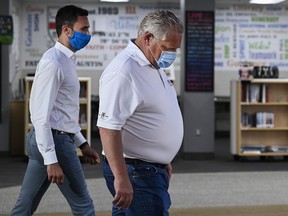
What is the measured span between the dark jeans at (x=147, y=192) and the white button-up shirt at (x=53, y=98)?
2.52ft

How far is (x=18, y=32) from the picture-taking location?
1511 centimetres

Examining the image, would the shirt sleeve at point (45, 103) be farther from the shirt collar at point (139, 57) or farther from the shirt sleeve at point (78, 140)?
the shirt collar at point (139, 57)

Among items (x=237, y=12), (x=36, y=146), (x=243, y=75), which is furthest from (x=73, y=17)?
(x=237, y=12)

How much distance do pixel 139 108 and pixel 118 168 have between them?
0.29 meters

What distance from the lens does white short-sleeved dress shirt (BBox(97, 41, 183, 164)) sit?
3072 millimetres

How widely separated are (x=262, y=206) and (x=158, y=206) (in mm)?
4142

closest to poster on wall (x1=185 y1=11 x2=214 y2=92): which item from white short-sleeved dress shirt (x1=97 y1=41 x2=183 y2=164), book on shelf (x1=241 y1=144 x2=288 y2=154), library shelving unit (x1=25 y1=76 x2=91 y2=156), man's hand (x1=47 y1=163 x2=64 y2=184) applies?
book on shelf (x1=241 y1=144 x2=288 y2=154)

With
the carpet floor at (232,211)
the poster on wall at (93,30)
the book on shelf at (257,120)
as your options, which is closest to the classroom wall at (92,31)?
the poster on wall at (93,30)

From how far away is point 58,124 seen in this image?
3959 millimetres

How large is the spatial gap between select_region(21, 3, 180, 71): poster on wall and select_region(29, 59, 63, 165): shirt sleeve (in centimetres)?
1191

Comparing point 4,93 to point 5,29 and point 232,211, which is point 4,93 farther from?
point 232,211

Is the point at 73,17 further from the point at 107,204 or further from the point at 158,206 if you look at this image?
the point at 107,204

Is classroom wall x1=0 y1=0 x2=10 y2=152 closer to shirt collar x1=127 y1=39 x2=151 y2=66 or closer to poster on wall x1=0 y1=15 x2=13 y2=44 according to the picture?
poster on wall x1=0 y1=15 x2=13 y2=44

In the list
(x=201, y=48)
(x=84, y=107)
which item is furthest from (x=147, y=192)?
(x=201, y=48)
